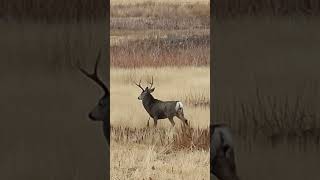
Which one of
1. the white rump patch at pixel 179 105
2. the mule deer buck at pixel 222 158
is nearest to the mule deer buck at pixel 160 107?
the white rump patch at pixel 179 105

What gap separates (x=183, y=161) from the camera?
84.7 inches

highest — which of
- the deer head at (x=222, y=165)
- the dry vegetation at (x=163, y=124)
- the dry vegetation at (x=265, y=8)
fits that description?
the dry vegetation at (x=265, y=8)

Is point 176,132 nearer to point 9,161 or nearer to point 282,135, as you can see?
point 282,135

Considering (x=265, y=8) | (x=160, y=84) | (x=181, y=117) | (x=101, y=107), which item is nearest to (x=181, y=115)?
(x=181, y=117)

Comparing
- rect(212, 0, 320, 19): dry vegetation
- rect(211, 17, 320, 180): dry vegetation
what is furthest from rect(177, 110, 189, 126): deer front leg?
rect(212, 0, 320, 19): dry vegetation

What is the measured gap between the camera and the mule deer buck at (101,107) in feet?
6.93

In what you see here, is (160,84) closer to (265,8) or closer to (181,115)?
(181,115)

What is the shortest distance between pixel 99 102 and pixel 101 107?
0.02 metres

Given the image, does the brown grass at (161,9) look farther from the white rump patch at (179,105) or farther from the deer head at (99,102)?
the white rump patch at (179,105)

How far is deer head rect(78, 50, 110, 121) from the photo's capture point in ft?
6.93

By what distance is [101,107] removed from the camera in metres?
2.13

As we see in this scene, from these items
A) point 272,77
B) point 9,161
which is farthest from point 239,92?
point 9,161

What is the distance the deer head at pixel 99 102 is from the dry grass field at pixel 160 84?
0.09ft

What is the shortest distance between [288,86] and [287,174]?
29cm
